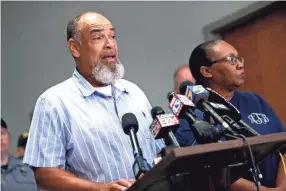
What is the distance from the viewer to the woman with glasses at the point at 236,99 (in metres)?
2.29

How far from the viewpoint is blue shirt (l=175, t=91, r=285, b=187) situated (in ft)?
7.52

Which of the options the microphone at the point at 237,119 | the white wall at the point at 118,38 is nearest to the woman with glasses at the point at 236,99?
the microphone at the point at 237,119

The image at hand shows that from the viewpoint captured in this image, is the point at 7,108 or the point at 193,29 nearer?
the point at 193,29

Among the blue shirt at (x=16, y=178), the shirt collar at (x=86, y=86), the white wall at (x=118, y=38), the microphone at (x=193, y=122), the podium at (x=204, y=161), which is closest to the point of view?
the podium at (x=204, y=161)

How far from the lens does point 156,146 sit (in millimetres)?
2240

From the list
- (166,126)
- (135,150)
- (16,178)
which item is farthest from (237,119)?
(16,178)

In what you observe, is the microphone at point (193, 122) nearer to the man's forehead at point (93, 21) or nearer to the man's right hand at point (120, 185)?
the man's right hand at point (120, 185)

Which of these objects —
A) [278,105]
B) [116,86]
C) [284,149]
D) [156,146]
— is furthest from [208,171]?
[278,105]

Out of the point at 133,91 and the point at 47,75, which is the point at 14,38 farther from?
the point at 133,91

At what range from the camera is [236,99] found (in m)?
2.46

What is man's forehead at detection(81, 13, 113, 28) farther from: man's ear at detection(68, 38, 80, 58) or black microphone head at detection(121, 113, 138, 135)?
black microphone head at detection(121, 113, 138, 135)

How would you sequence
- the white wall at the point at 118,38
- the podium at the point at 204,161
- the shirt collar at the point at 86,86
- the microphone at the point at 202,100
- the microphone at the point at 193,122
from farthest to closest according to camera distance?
the white wall at the point at 118,38
the shirt collar at the point at 86,86
the microphone at the point at 202,100
the microphone at the point at 193,122
the podium at the point at 204,161

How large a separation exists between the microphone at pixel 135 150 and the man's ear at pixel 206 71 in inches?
31.5

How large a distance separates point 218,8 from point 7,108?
230 cm
